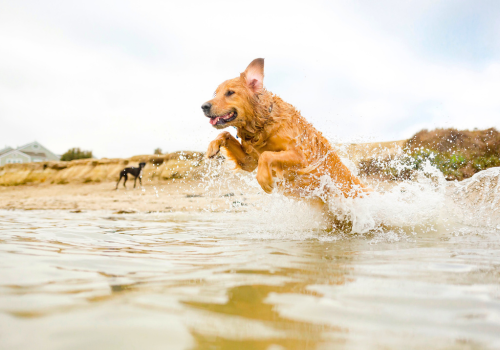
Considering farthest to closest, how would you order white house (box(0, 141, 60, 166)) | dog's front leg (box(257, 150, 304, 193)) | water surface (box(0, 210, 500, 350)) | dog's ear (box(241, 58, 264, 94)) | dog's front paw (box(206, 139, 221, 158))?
1. white house (box(0, 141, 60, 166))
2. dog's front paw (box(206, 139, 221, 158))
3. dog's ear (box(241, 58, 264, 94))
4. dog's front leg (box(257, 150, 304, 193))
5. water surface (box(0, 210, 500, 350))

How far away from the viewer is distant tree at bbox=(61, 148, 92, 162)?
112 ft

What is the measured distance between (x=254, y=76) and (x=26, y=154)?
49448 millimetres

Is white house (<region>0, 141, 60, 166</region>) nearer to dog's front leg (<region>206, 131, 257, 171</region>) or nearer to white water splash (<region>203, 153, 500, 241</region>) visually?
dog's front leg (<region>206, 131, 257, 171</region>)

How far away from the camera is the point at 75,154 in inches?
1352

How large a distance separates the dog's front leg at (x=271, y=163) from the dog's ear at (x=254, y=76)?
79 cm

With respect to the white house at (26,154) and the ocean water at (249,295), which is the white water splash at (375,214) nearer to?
the ocean water at (249,295)

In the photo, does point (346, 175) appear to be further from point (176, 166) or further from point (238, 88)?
point (176, 166)

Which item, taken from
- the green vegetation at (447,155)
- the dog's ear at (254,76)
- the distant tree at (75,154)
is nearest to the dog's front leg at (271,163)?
the dog's ear at (254,76)

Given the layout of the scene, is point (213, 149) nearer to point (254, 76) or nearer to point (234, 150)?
point (234, 150)

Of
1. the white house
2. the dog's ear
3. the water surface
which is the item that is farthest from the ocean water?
the white house

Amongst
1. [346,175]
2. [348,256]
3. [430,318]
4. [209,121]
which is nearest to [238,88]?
[209,121]

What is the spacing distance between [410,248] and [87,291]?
2.42 m

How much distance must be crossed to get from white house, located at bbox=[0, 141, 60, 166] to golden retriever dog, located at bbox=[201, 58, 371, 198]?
47576mm

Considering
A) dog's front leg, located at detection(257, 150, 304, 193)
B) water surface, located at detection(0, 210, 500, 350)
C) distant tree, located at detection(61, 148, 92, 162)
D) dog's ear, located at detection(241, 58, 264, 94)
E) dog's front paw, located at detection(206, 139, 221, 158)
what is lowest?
water surface, located at detection(0, 210, 500, 350)
